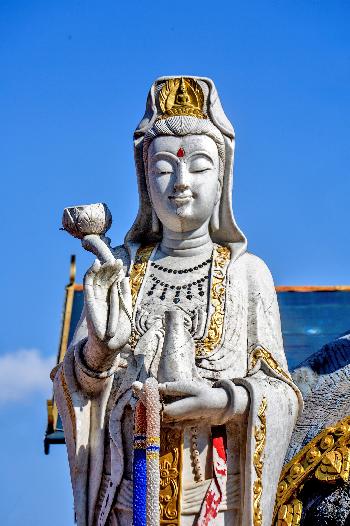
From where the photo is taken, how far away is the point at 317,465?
1088 centimetres

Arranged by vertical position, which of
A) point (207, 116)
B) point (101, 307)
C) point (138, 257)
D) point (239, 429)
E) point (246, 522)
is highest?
point (207, 116)

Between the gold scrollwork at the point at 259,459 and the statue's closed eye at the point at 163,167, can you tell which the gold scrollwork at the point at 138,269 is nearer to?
the statue's closed eye at the point at 163,167

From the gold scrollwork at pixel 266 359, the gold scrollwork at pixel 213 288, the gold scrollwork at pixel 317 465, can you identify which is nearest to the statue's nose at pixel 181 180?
the gold scrollwork at pixel 213 288

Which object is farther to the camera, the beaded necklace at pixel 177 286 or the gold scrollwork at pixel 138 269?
the gold scrollwork at pixel 138 269

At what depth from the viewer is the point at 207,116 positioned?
1130 centimetres

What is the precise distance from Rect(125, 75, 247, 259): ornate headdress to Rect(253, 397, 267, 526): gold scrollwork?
1448mm

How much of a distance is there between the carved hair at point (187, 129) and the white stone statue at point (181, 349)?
1cm

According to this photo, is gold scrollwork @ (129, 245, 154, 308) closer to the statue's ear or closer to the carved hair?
the statue's ear

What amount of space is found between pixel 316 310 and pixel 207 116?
762cm

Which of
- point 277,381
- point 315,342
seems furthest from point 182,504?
point 315,342

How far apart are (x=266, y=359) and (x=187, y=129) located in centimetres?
178

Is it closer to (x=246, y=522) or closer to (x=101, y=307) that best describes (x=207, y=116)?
(x=101, y=307)

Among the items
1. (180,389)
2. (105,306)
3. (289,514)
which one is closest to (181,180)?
(105,306)

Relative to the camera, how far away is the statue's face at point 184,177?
435 inches
